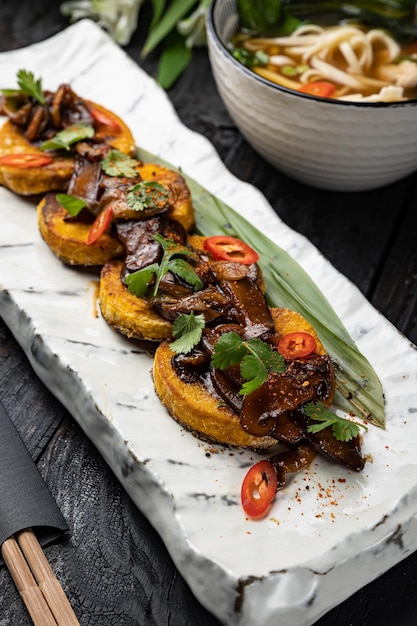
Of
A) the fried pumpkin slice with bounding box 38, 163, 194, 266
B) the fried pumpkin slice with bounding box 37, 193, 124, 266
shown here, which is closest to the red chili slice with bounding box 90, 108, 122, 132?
the fried pumpkin slice with bounding box 38, 163, 194, 266

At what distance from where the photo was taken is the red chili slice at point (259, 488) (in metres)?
2.76

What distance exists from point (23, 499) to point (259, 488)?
0.91m

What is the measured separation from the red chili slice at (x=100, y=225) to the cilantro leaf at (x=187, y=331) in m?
0.65

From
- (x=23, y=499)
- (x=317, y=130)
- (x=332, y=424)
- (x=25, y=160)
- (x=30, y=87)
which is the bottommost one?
(x=23, y=499)

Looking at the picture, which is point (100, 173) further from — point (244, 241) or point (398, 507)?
point (398, 507)

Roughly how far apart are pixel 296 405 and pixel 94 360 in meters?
0.92

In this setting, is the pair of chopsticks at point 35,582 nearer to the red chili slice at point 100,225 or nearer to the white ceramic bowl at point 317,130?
the red chili slice at point 100,225

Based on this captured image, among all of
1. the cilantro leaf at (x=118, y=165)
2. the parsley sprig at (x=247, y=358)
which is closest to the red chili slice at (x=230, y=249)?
the cilantro leaf at (x=118, y=165)

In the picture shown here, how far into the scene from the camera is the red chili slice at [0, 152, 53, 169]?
392cm

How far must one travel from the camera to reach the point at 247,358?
2807 millimetres

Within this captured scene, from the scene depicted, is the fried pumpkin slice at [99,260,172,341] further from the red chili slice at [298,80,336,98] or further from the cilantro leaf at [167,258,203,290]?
the red chili slice at [298,80,336,98]

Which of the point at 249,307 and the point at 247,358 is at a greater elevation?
the point at 247,358

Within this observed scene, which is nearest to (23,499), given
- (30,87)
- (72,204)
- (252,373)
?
(252,373)

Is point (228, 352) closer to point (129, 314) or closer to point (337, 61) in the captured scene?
point (129, 314)
